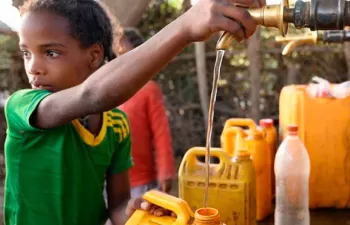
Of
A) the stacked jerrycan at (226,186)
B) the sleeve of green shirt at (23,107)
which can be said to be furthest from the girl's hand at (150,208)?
the sleeve of green shirt at (23,107)

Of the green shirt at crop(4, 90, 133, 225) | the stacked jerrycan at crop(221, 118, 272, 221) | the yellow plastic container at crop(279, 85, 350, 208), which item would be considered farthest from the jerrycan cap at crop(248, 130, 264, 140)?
the green shirt at crop(4, 90, 133, 225)

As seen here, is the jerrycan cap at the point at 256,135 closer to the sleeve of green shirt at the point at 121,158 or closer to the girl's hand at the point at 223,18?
the sleeve of green shirt at the point at 121,158

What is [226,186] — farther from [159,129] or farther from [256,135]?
[159,129]

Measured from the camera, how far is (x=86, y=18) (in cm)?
A: 135

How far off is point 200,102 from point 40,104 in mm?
3876

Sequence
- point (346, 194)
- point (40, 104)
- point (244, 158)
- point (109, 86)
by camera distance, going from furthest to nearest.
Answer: point (346, 194) → point (244, 158) → point (40, 104) → point (109, 86)

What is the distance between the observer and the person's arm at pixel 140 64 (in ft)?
2.61

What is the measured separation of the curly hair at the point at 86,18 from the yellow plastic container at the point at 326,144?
0.74m

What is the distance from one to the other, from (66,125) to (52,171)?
13 cm

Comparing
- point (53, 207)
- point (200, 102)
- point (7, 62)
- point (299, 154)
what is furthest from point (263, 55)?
point (53, 207)

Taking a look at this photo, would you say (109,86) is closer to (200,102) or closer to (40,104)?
(40,104)

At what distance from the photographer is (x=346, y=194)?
177 centimetres

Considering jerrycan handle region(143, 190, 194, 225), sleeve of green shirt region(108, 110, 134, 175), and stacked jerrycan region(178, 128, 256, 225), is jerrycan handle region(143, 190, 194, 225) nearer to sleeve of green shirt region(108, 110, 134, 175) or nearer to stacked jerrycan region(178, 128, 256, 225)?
stacked jerrycan region(178, 128, 256, 225)

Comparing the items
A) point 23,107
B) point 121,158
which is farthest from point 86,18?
point 121,158
